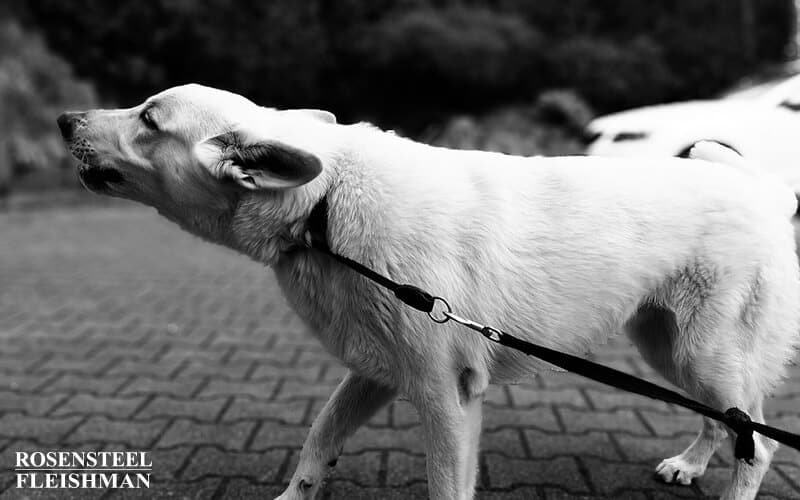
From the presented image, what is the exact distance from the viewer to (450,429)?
2.19m

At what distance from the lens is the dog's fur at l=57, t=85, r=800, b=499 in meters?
2.13

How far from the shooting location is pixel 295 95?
851 inches

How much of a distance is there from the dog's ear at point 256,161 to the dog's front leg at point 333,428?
88cm

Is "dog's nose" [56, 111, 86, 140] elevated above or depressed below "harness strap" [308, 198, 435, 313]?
above

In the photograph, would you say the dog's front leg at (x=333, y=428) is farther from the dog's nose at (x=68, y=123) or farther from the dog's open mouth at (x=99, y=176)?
the dog's nose at (x=68, y=123)

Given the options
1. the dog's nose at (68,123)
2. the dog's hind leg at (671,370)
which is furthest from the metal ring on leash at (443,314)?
the dog's nose at (68,123)

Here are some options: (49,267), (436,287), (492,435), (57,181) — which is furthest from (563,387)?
(57,181)

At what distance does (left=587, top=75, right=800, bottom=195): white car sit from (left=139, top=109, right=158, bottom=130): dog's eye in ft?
8.47

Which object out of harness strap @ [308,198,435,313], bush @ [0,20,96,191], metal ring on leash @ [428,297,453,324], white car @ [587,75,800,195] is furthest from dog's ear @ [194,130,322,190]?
bush @ [0,20,96,191]

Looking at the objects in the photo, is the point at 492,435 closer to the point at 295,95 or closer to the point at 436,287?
A: the point at 436,287

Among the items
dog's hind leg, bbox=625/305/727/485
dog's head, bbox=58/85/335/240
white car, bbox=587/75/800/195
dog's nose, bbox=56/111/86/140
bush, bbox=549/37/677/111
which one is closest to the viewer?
dog's head, bbox=58/85/335/240

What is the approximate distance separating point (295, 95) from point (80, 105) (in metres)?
6.79

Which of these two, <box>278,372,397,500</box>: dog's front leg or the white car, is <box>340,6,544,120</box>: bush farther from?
<box>278,372,397,500</box>: dog's front leg

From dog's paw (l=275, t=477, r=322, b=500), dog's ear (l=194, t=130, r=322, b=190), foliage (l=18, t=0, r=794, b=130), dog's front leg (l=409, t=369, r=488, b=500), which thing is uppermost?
foliage (l=18, t=0, r=794, b=130)
